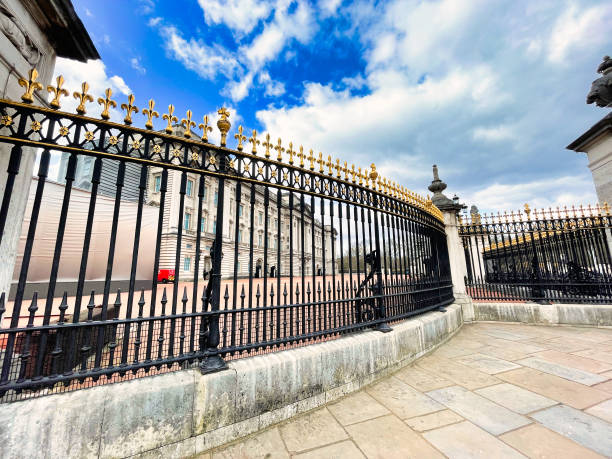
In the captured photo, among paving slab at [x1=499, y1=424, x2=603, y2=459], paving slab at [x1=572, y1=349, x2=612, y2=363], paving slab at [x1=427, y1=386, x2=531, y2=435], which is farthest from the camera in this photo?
paving slab at [x1=572, y1=349, x2=612, y2=363]

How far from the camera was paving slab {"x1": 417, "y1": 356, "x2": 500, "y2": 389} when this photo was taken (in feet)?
10.9

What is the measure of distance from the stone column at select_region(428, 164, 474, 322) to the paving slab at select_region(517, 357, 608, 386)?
343 cm

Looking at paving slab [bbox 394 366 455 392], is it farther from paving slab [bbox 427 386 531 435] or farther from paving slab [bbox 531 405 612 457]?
paving slab [bbox 531 405 612 457]

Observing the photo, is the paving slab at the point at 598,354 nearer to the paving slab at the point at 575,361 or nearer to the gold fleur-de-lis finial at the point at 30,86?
the paving slab at the point at 575,361

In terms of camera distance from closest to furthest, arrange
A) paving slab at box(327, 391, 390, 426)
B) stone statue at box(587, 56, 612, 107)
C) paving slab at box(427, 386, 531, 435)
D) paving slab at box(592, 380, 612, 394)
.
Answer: paving slab at box(427, 386, 531, 435) < paving slab at box(327, 391, 390, 426) < paving slab at box(592, 380, 612, 394) < stone statue at box(587, 56, 612, 107)

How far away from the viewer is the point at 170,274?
1998 cm

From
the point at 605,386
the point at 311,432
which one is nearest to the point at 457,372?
the point at 605,386

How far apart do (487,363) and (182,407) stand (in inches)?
178

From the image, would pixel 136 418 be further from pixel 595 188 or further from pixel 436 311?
pixel 595 188

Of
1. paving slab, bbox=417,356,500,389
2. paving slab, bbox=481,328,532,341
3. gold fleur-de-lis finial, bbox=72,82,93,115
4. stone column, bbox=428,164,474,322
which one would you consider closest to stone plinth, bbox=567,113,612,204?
stone column, bbox=428,164,474,322

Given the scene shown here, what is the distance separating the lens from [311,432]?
2377mm

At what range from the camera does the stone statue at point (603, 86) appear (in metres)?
7.79

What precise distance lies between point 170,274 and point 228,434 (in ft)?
67.5

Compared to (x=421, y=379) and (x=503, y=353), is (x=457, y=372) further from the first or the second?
(x=503, y=353)
